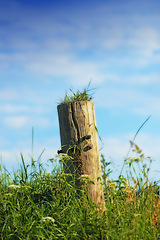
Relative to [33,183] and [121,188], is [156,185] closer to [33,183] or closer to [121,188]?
[121,188]

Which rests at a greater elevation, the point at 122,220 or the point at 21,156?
the point at 21,156

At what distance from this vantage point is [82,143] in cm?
501

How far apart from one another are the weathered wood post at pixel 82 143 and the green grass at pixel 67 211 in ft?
0.53

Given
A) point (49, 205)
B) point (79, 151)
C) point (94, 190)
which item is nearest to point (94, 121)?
point (79, 151)

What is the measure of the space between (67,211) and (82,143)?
1.11 meters

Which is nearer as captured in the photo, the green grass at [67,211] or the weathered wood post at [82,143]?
the green grass at [67,211]

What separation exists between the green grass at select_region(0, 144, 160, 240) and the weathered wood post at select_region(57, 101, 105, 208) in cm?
16

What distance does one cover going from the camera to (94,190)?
496 centimetres

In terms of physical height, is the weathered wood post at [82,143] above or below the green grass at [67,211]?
above

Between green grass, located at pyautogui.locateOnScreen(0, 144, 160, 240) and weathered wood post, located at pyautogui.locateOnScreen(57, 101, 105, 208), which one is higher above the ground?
weathered wood post, located at pyautogui.locateOnScreen(57, 101, 105, 208)

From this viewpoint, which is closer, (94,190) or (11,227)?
(11,227)

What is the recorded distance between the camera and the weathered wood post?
4.95 meters

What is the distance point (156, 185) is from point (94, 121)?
4.63 feet

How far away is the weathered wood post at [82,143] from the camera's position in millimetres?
4949
